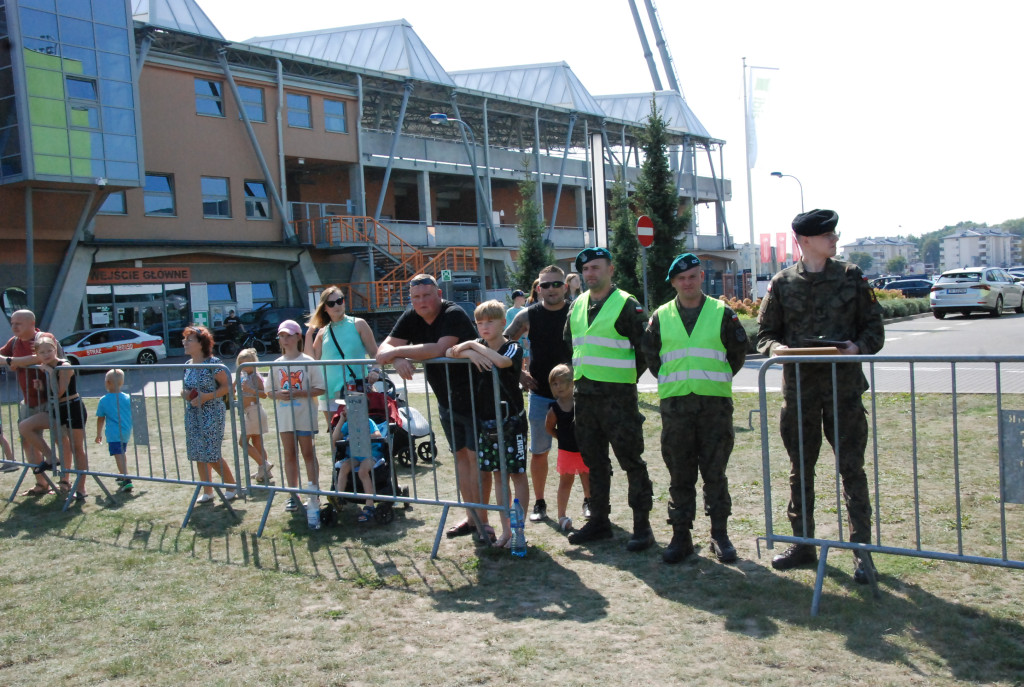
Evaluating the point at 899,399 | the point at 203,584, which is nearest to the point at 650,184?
the point at 899,399

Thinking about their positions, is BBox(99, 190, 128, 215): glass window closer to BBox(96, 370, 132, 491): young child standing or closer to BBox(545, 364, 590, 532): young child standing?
BBox(96, 370, 132, 491): young child standing

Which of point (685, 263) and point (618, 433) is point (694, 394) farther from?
point (685, 263)

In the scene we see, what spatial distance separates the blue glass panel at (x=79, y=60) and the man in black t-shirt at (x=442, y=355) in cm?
2454

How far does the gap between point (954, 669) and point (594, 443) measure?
253cm

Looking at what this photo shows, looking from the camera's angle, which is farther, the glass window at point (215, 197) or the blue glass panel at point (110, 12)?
the glass window at point (215, 197)

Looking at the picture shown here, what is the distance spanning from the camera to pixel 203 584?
210 inches

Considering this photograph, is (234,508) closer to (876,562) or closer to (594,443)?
(594,443)

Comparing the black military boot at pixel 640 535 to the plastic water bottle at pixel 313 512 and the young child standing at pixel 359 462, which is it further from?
the plastic water bottle at pixel 313 512

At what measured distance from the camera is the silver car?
95.2 feet

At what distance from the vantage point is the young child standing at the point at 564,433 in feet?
19.2

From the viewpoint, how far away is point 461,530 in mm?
6168

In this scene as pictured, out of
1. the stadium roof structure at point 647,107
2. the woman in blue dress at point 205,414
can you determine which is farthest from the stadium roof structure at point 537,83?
the woman in blue dress at point 205,414

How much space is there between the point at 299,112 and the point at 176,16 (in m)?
6.20

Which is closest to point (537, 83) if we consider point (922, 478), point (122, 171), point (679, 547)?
point (122, 171)
